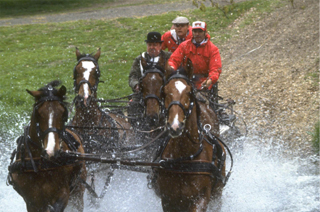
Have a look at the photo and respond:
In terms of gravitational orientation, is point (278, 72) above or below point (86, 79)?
below

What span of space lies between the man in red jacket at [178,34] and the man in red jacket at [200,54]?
4.24 ft

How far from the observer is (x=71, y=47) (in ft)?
52.2

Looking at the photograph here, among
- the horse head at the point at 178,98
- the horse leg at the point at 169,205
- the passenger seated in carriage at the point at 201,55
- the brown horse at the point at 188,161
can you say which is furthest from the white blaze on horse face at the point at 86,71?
the horse leg at the point at 169,205

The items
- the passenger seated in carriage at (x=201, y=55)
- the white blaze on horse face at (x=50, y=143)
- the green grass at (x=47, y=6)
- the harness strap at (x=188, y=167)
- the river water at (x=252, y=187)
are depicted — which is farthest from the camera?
the green grass at (x=47, y=6)

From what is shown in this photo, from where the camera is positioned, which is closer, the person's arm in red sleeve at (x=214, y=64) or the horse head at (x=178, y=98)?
the horse head at (x=178, y=98)

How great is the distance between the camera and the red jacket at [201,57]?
6065mm

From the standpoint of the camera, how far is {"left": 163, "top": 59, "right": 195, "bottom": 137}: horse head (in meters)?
3.77

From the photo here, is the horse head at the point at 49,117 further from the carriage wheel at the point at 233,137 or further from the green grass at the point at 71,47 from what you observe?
the green grass at the point at 71,47

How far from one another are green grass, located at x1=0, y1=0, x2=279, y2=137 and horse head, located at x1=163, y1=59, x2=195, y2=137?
6.54 meters

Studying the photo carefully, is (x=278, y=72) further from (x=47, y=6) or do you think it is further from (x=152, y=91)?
(x=47, y=6)

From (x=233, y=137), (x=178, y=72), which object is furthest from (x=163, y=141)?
Result: (x=233, y=137)

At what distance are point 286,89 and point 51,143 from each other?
7676 millimetres

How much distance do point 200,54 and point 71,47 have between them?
34.7 feet

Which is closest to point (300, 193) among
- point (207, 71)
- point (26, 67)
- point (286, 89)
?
point (207, 71)
